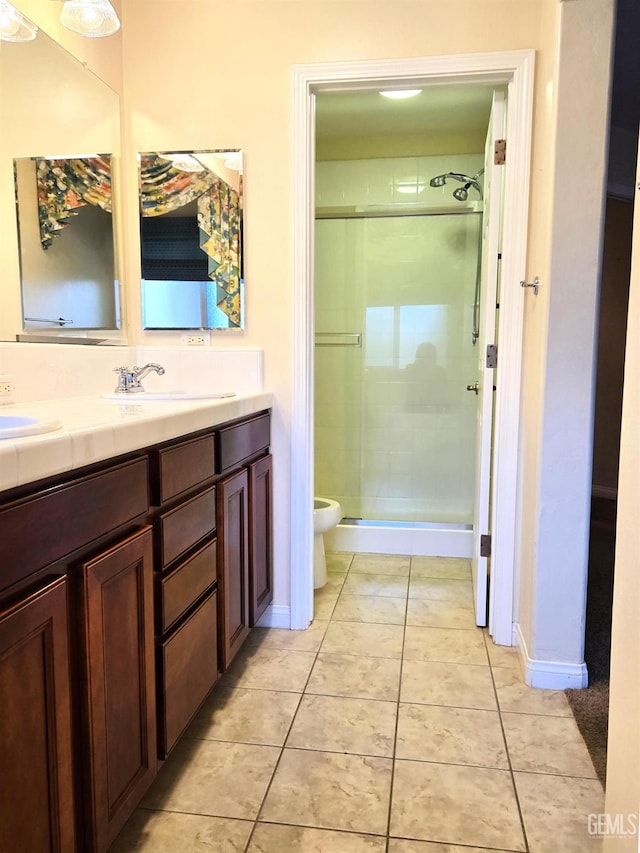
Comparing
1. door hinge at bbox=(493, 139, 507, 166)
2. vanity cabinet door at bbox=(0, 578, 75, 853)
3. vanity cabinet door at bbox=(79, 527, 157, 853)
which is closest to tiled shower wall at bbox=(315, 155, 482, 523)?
door hinge at bbox=(493, 139, 507, 166)

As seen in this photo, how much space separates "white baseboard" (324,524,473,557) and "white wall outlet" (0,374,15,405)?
6.31 feet

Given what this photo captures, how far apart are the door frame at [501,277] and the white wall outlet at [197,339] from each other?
344 mm

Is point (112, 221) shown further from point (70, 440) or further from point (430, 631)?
point (430, 631)

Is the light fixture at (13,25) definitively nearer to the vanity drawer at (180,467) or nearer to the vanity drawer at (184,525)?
the vanity drawer at (180,467)

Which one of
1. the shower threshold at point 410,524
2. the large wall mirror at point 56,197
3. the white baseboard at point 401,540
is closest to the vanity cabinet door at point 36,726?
the large wall mirror at point 56,197

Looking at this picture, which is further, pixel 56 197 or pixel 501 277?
pixel 501 277

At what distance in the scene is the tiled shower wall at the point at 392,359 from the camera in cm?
348

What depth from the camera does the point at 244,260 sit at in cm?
218

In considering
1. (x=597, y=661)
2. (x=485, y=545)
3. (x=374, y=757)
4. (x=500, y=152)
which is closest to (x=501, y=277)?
(x=500, y=152)

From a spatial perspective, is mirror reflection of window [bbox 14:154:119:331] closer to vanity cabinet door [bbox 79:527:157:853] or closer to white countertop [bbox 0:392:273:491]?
white countertop [bbox 0:392:273:491]

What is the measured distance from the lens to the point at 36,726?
2.82ft

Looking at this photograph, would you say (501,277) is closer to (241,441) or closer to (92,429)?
(241,441)

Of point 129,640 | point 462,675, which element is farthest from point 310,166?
point 462,675

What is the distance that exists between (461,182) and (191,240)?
1801mm
